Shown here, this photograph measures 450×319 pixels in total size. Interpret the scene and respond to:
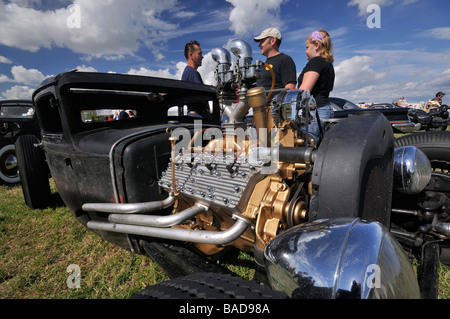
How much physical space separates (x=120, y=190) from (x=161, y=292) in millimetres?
1045

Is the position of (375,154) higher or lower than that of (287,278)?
higher

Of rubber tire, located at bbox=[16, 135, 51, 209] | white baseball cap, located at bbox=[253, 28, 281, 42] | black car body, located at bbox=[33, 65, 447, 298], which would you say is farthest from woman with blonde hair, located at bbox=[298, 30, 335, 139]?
rubber tire, located at bbox=[16, 135, 51, 209]

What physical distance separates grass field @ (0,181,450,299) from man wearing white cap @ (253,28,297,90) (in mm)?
1732

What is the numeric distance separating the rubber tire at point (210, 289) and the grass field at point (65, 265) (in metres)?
1.01

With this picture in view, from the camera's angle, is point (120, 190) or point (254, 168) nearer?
point (254, 168)

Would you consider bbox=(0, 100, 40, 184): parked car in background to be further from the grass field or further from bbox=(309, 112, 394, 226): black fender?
bbox=(309, 112, 394, 226): black fender

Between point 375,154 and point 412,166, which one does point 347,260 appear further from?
point 412,166

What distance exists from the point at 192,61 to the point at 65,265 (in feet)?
10.1

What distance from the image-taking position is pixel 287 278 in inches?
34.6

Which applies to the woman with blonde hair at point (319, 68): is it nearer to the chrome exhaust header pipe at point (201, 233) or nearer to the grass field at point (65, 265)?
the chrome exhaust header pipe at point (201, 233)

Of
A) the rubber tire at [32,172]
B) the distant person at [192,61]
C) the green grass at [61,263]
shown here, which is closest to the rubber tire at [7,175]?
the rubber tire at [32,172]

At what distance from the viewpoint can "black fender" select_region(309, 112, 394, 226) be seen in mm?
1029

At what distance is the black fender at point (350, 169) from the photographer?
3.38 ft
